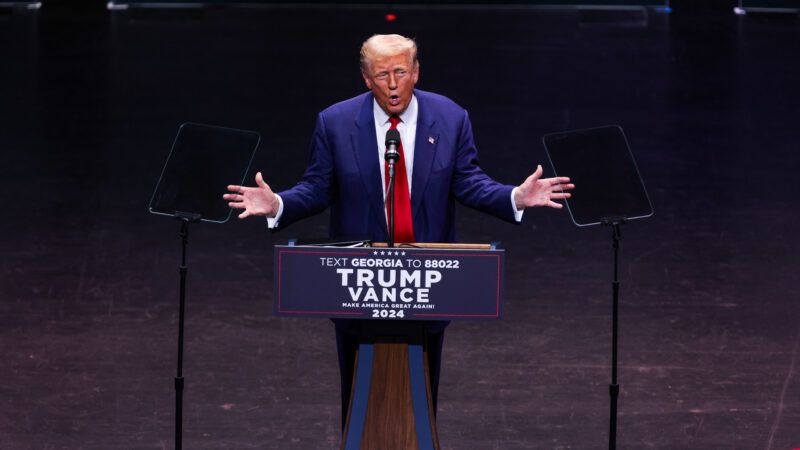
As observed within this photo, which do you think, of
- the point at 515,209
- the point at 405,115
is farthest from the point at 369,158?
the point at 515,209

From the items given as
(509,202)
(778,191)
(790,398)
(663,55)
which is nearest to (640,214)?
(509,202)

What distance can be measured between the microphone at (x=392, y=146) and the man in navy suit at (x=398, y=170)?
30 cm

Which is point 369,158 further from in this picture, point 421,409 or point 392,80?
point 421,409

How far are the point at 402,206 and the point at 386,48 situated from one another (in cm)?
49

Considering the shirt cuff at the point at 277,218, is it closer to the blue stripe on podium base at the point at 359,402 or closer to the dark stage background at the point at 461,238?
the blue stripe on podium base at the point at 359,402

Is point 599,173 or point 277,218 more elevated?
point 599,173

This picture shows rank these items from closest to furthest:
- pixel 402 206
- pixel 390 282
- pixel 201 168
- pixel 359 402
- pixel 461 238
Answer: pixel 390 282, pixel 359 402, pixel 402 206, pixel 201 168, pixel 461 238

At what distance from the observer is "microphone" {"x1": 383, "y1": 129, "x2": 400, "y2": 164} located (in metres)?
3.68

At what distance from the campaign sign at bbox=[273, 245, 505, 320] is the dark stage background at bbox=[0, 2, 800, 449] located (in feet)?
5.34

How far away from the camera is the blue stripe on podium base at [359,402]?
12.7 feet

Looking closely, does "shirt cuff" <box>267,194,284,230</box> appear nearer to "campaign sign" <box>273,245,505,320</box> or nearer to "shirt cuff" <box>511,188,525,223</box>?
"campaign sign" <box>273,245,505,320</box>

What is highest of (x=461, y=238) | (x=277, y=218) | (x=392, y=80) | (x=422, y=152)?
(x=392, y=80)

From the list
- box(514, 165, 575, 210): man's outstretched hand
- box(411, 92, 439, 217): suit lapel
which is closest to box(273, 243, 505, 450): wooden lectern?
box(514, 165, 575, 210): man's outstretched hand

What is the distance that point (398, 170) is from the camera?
4102 mm
